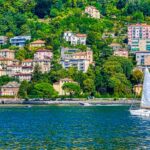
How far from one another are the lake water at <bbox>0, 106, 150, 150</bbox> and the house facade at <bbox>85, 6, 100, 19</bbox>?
5711 centimetres

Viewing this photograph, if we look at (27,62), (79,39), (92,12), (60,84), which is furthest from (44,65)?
(92,12)

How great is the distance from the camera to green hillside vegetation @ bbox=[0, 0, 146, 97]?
325 feet

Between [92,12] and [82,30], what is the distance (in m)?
4.80

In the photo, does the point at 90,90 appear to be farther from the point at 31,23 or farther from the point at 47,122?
the point at 47,122

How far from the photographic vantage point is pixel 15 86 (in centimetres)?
10219

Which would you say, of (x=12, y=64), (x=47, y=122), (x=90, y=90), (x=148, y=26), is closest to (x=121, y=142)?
(x=47, y=122)

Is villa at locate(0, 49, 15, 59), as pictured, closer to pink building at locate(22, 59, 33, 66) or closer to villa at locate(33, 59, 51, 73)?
pink building at locate(22, 59, 33, 66)

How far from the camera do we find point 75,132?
5012 cm

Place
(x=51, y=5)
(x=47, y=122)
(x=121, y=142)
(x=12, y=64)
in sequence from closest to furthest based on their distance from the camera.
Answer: (x=121, y=142), (x=47, y=122), (x=12, y=64), (x=51, y=5)

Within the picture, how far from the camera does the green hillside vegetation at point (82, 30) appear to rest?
3895 inches

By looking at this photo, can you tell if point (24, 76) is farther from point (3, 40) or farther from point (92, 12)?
point (92, 12)

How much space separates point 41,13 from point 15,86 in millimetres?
30290

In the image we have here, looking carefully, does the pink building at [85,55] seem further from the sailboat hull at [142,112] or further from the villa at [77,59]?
the sailboat hull at [142,112]

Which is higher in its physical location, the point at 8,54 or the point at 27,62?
the point at 8,54
